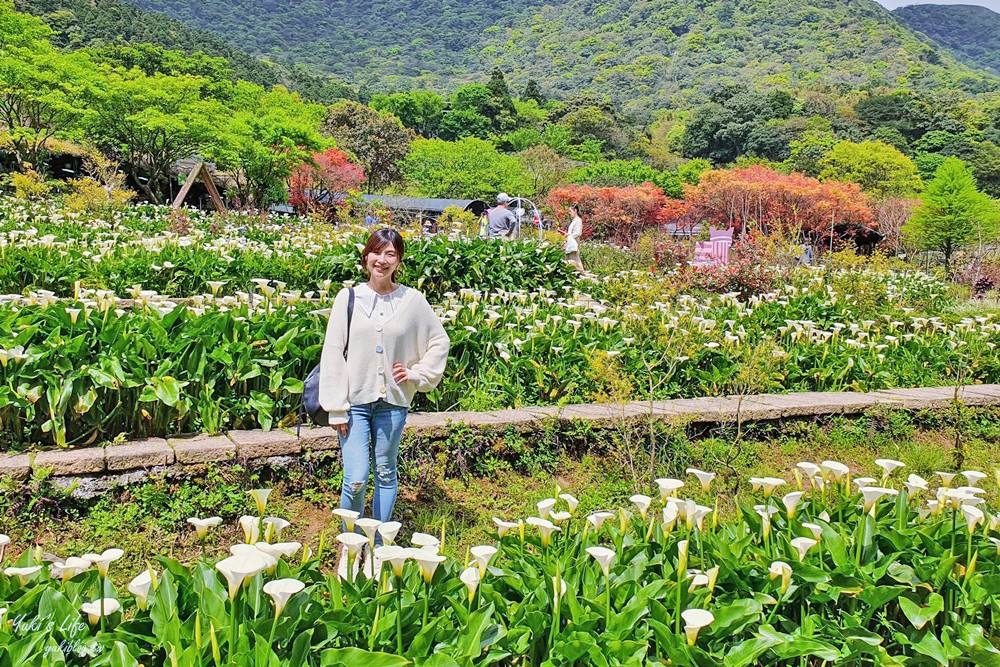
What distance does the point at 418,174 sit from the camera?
4016 centimetres

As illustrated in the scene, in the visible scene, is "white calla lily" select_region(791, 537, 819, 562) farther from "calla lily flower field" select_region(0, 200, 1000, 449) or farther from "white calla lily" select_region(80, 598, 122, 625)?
"white calla lily" select_region(80, 598, 122, 625)

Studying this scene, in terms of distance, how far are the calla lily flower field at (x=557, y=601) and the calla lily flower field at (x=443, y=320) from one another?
5.50ft

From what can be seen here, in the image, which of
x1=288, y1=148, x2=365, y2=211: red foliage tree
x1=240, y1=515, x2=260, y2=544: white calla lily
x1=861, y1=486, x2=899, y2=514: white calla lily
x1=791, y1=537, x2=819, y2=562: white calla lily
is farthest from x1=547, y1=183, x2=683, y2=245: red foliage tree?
x1=240, y1=515, x2=260, y2=544: white calla lily

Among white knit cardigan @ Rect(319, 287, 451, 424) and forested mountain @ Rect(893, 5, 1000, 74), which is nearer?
white knit cardigan @ Rect(319, 287, 451, 424)

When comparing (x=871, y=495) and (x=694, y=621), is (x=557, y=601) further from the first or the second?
(x=871, y=495)

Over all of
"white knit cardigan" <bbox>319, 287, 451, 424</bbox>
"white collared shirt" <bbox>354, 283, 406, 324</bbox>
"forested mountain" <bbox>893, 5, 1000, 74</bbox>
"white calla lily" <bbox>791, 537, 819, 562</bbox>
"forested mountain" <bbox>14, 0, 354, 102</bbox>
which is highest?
"forested mountain" <bbox>893, 5, 1000, 74</bbox>

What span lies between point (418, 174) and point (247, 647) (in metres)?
39.7

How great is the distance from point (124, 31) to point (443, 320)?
47.4 metres

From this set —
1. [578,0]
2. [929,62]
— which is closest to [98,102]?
[929,62]

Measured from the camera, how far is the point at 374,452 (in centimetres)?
321

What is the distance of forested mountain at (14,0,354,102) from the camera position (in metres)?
39.8

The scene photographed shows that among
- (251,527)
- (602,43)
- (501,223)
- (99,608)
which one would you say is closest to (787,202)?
Result: (501,223)

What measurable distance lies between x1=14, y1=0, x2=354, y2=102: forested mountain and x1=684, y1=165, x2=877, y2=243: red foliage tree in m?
30.7

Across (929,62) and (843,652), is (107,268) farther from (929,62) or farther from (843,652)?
(929,62)
